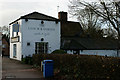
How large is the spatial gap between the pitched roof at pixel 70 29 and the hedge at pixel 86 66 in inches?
613

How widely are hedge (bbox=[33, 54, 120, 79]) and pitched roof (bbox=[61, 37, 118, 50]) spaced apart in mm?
12323

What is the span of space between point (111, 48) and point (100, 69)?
20.6 m

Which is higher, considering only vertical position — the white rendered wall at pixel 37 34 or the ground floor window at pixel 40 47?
the white rendered wall at pixel 37 34

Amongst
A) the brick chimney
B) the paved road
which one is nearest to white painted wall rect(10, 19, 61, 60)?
the brick chimney

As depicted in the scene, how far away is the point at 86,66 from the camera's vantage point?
364 inches

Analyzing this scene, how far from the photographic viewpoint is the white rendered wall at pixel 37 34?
2192cm

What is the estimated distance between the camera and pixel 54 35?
2353 centimetres

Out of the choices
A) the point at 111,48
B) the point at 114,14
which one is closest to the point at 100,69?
the point at 114,14

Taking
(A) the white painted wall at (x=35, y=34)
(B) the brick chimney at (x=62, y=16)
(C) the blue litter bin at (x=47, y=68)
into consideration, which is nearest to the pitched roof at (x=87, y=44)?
(A) the white painted wall at (x=35, y=34)

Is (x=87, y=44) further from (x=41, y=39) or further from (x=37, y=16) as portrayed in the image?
(x=37, y=16)

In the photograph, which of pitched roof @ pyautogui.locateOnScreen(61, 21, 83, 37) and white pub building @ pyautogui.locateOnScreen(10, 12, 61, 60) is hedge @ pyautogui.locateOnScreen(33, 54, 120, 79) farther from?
pitched roof @ pyautogui.locateOnScreen(61, 21, 83, 37)

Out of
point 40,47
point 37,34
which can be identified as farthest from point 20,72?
point 37,34

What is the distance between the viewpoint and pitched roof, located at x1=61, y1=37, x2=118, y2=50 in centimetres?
2526

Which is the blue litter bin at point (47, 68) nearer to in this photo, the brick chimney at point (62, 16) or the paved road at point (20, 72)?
the paved road at point (20, 72)
